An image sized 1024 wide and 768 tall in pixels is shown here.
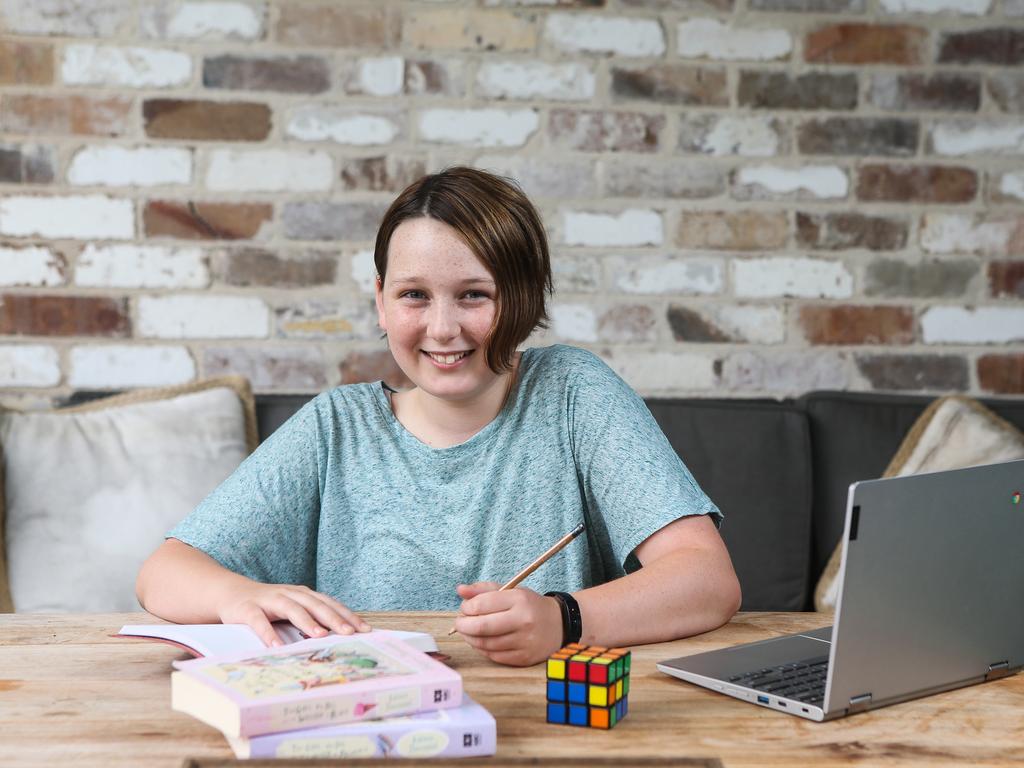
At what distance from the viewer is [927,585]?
94 cm

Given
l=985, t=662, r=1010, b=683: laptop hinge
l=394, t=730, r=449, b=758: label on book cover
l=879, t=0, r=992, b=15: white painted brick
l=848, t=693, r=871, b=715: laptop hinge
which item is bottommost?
l=985, t=662, r=1010, b=683: laptop hinge

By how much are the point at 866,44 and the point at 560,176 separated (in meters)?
0.71

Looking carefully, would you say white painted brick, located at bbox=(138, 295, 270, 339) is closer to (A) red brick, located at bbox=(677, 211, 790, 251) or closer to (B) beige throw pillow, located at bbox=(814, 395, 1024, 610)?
(A) red brick, located at bbox=(677, 211, 790, 251)

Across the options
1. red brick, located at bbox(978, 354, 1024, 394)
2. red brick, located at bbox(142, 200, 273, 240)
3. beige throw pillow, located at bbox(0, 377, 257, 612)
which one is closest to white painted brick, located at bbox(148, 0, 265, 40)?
red brick, located at bbox(142, 200, 273, 240)

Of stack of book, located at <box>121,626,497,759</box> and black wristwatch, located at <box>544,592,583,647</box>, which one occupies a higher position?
stack of book, located at <box>121,626,497,759</box>

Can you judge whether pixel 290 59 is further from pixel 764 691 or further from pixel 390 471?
pixel 764 691

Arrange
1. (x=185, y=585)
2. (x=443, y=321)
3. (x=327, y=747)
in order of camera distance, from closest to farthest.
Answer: (x=327, y=747)
(x=185, y=585)
(x=443, y=321)

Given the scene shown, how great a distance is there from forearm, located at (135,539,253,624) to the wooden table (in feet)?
0.35

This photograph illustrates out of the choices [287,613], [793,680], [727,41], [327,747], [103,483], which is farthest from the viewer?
[727,41]

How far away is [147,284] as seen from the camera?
2312mm

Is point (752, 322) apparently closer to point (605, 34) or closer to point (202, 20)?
point (605, 34)

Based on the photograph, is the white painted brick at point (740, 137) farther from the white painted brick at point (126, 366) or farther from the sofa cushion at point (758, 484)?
the white painted brick at point (126, 366)

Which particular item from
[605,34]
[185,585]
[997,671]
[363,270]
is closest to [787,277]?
[605,34]

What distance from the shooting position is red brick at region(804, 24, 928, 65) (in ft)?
7.79
